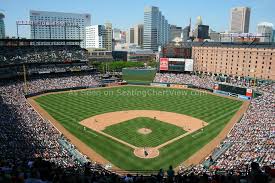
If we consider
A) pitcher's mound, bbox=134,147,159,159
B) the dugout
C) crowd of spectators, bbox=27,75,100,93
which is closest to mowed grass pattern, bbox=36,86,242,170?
pitcher's mound, bbox=134,147,159,159

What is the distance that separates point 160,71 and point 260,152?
6635 cm

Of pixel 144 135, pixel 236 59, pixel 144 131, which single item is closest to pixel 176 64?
pixel 236 59

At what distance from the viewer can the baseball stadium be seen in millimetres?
25641

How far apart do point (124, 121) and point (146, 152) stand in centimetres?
1405

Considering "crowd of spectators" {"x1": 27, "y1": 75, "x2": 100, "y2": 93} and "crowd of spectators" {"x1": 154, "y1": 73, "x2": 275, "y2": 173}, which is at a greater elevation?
"crowd of spectators" {"x1": 27, "y1": 75, "x2": 100, "y2": 93}

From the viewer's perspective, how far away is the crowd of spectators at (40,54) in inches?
3021

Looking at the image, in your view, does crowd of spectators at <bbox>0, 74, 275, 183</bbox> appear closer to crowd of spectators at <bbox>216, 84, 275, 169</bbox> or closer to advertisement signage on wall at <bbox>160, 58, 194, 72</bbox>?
crowd of spectators at <bbox>216, 84, 275, 169</bbox>

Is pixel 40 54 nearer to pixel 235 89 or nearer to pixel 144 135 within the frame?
pixel 144 135

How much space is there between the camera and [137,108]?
57.6m

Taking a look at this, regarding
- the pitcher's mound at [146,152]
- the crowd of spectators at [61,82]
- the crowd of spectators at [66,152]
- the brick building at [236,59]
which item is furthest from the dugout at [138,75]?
the pitcher's mound at [146,152]

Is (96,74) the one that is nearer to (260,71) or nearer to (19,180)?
(260,71)

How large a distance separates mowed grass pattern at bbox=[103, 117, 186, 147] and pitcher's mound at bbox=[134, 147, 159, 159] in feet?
4.21

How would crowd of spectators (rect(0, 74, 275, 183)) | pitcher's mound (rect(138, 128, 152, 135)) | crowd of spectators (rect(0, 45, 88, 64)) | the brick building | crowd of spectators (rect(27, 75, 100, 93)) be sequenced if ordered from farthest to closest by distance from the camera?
the brick building
crowd of spectators (rect(0, 45, 88, 64))
crowd of spectators (rect(27, 75, 100, 93))
pitcher's mound (rect(138, 128, 152, 135))
crowd of spectators (rect(0, 74, 275, 183))

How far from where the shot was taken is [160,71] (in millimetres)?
94125
